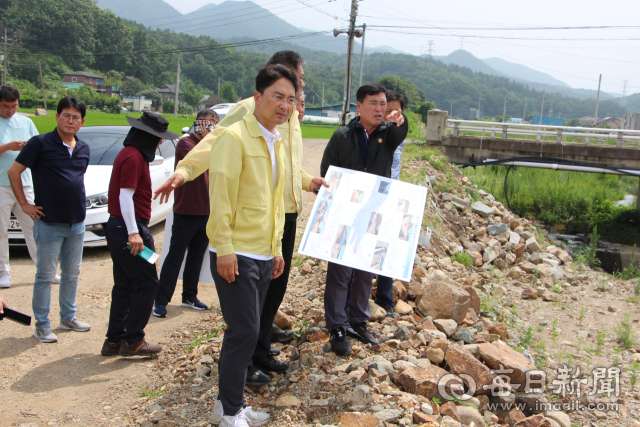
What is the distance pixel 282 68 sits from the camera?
109 inches

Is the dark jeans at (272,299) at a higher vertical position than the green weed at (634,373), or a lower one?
higher

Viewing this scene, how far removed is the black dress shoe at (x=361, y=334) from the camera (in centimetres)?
398

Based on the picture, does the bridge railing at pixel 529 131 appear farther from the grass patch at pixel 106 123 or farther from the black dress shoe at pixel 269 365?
the black dress shoe at pixel 269 365

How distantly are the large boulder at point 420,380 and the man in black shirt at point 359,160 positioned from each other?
484mm

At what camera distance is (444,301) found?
4805 mm

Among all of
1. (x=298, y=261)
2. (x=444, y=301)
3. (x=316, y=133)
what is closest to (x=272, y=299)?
(x=444, y=301)

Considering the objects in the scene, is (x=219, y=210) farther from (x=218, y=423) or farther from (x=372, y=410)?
(x=372, y=410)

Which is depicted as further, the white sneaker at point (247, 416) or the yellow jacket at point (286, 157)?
the yellow jacket at point (286, 157)

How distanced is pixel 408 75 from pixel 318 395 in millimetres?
184424

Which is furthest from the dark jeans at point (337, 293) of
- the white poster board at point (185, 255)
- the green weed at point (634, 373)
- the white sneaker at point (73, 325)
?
the green weed at point (634, 373)

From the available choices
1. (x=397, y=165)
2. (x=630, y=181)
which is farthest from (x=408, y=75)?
(x=397, y=165)

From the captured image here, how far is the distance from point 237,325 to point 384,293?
235cm

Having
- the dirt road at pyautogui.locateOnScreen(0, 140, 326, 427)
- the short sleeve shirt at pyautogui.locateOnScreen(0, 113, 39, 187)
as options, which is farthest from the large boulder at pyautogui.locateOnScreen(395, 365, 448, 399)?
the short sleeve shirt at pyautogui.locateOnScreen(0, 113, 39, 187)

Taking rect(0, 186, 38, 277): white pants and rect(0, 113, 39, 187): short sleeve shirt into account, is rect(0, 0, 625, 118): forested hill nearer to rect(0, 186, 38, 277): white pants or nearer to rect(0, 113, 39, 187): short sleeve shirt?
rect(0, 113, 39, 187): short sleeve shirt
